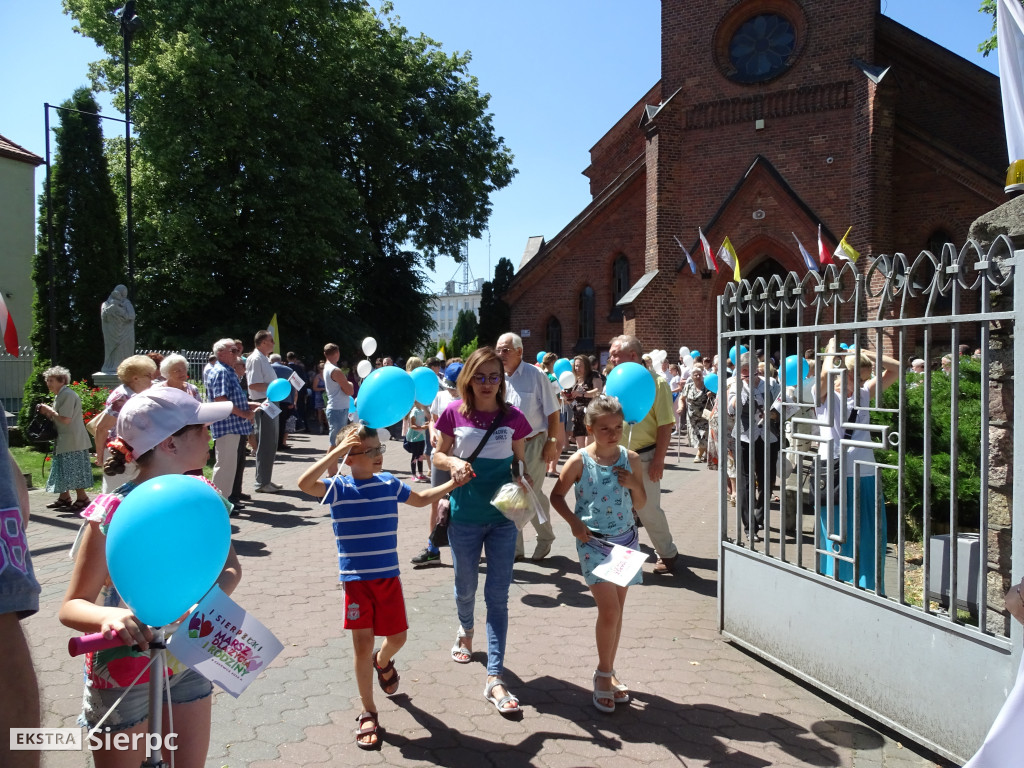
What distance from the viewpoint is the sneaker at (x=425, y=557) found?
7.02 m

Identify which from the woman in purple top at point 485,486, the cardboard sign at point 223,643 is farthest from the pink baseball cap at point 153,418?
the woman in purple top at point 485,486

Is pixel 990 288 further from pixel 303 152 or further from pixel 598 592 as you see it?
pixel 303 152

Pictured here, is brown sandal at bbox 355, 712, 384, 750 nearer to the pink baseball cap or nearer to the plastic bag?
the plastic bag

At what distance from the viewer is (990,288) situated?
11.2 feet

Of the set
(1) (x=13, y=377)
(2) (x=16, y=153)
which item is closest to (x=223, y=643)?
(1) (x=13, y=377)

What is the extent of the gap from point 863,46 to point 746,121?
3.56m

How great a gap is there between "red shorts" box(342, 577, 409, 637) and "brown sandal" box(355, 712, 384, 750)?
39 centimetres

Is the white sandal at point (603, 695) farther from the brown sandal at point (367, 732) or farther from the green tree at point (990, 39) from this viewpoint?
the green tree at point (990, 39)

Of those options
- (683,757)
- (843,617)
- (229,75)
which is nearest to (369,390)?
(683,757)

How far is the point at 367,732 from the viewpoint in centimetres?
368

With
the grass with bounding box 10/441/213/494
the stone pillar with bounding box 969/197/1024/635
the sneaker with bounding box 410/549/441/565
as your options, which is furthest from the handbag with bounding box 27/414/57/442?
the stone pillar with bounding box 969/197/1024/635

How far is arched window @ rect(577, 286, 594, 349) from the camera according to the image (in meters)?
27.2

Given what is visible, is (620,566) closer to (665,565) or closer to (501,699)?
(501,699)

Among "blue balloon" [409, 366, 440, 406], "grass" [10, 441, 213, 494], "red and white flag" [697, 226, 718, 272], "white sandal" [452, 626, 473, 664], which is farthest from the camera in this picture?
"red and white flag" [697, 226, 718, 272]
